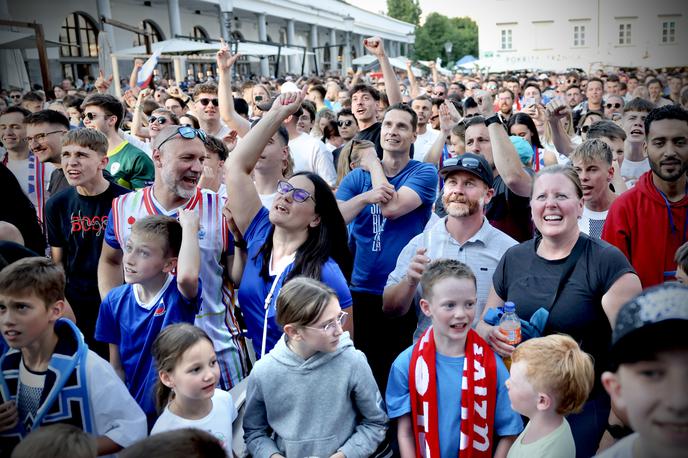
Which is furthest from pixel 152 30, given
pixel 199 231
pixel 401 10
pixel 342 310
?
pixel 401 10

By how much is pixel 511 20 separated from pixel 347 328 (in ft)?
188

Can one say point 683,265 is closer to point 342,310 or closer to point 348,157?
point 342,310

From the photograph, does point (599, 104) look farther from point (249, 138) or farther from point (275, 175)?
point (249, 138)

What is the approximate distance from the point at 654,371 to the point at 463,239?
2021mm

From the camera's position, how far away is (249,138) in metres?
3.32

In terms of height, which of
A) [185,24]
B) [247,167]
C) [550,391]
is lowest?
[550,391]

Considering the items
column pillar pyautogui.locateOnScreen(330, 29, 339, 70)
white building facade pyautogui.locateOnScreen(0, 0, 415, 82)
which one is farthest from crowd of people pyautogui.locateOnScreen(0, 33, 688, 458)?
column pillar pyautogui.locateOnScreen(330, 29, 339, 70)

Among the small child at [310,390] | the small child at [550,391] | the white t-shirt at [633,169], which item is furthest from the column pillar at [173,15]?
the small child at [550,391]

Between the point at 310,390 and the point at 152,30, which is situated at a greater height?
the point at 152,30

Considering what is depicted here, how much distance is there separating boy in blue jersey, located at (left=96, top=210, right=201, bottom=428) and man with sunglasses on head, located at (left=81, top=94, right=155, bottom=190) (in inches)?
86.4

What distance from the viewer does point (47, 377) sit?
Answer: 89.5 inches

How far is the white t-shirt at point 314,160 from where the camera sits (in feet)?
19.0

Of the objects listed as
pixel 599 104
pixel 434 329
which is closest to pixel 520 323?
pixel 434 329

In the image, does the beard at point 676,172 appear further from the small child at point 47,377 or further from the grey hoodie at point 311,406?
the small child at point 47,377
